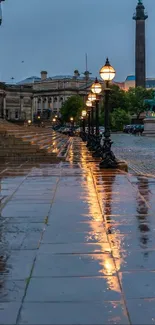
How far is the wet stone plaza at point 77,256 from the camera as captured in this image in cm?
498

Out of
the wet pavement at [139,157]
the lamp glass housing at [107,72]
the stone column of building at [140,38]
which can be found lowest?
the wet pavement at [139,157]

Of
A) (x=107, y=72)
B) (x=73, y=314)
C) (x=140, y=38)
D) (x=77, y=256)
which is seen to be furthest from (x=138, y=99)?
(x=73, y=314)

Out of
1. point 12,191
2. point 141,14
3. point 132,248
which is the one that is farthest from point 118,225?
point 141,14

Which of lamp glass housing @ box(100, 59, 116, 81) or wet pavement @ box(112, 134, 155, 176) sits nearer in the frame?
lamp glass housing @ box(100, 59, 116, 81)

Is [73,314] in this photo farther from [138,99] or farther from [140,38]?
[140,38]

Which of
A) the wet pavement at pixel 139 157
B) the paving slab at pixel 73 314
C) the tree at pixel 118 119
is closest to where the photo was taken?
the paving slab at pixel 73 314

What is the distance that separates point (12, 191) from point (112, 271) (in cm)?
712

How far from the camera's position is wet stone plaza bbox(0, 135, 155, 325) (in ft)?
16.4

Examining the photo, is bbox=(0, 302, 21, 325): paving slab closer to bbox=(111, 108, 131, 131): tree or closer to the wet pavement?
the wet pavement

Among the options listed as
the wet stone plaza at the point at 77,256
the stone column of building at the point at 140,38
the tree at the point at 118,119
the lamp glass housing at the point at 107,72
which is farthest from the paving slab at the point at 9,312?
the stone column of building at the point at 140,38

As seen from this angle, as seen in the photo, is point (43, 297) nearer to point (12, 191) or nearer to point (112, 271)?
point (112, 271)

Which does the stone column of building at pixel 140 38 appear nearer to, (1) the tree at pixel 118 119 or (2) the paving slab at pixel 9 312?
(1) the tree at pixel 118 119

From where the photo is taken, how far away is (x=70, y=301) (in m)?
5.23

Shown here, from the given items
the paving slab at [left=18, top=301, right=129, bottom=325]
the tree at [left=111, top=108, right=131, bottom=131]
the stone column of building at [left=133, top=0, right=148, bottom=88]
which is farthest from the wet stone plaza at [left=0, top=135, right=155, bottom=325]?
the stone column of building at [left=133, top=0, right=148, bottom=88]
